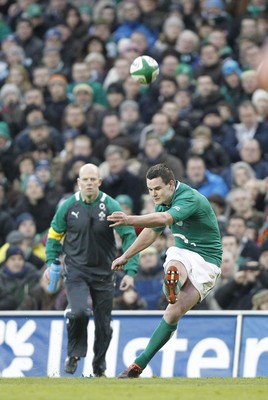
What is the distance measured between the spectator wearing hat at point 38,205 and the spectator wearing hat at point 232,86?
11.9ft

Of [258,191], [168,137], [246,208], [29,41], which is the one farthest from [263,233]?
[29,41]

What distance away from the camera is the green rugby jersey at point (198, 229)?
1329cm

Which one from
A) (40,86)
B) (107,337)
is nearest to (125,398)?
(107,337)

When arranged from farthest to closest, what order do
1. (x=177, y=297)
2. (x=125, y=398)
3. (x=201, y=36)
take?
(x=201, y=36)
(x=177, y=297)
(x=125, y=398)

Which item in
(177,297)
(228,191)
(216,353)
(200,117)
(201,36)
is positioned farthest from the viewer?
(201,36)

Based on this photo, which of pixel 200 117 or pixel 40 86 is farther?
pixel 40 86

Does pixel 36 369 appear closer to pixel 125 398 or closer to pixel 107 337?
pixel 107 337

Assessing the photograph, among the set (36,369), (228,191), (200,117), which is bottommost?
(36,369)

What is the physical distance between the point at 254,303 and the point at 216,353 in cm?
85

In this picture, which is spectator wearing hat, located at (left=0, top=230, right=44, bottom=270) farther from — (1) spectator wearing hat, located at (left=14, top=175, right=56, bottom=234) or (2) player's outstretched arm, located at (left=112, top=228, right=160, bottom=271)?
(2) player's outstretched arm, located at (left=112, top=228, right=160, bottom=271)

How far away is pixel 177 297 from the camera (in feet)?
A: 43.0

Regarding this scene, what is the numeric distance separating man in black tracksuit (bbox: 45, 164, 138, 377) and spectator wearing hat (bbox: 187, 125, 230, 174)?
5.23 metres

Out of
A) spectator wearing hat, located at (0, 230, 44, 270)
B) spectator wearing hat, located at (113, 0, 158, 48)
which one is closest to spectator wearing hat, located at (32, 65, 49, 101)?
spectator wearing hat, located at (113, 0, 158, 48)

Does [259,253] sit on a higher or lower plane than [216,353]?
higher
